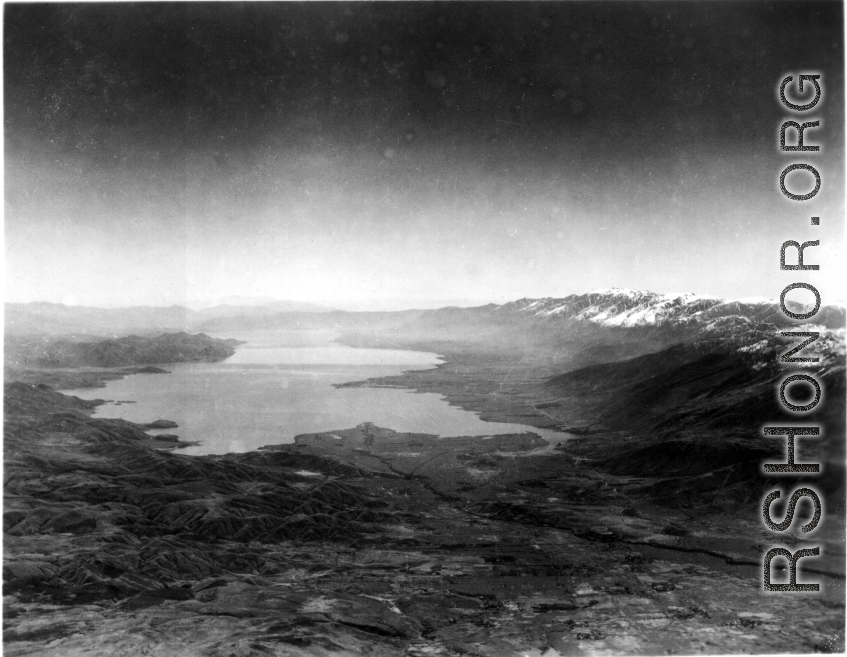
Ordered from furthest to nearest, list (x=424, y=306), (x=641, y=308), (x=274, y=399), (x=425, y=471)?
(x=424, y=306), (x=641, y=308), (x=425, y=471), (x=274, y=399)

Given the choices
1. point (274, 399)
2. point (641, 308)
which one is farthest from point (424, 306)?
point (641, 308)

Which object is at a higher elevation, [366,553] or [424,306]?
[424,306]

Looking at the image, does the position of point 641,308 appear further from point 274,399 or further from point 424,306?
point 274,399

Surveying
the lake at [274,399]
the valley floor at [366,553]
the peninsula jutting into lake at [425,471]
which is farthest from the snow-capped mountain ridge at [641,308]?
the valley floor at [366,553]

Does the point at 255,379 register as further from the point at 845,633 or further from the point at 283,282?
the point at 845,633

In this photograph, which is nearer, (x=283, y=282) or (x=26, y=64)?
(x=26, y=64)

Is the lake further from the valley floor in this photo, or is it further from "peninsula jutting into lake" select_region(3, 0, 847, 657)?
the valley floor

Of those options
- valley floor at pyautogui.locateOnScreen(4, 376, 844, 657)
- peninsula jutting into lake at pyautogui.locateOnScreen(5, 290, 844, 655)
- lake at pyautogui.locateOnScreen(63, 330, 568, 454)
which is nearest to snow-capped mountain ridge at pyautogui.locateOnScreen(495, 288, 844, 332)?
peninsula jutting into lake at pyautogui.locateOnScreen(5, 290, 844, 655)

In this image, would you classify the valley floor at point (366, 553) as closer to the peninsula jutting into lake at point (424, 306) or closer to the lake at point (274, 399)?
the peninsula jutting into lake at point (424, 306)

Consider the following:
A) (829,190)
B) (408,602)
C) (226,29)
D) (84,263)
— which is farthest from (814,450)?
(84,263)
